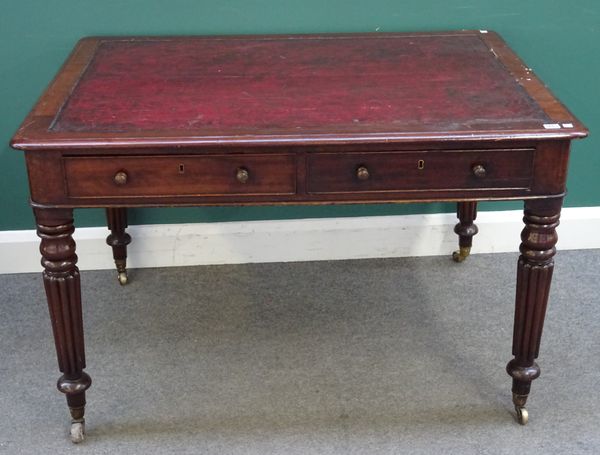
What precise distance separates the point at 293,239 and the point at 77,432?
3.22 feet

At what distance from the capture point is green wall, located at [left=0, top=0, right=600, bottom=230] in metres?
2.65

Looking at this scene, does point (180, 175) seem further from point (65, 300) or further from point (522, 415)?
point (522, 415)

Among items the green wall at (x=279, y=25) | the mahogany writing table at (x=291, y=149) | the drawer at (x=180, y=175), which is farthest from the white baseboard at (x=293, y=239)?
the drawer at (x=180, y=175)

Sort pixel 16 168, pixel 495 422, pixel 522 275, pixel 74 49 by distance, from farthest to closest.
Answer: pixel 16 168 < pixel 74 49 < pixel 495 422 < pixel 522 275

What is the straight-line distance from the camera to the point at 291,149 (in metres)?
2.02

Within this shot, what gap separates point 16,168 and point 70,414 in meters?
0.86

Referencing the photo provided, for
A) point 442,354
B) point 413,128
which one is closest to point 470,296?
point 442,354

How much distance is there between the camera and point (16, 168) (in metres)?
2.85

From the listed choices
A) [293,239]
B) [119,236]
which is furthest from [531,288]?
[119,236]

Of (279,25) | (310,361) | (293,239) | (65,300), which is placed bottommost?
(310,361)

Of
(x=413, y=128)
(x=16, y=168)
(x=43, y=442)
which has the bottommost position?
(x=43, y=442)

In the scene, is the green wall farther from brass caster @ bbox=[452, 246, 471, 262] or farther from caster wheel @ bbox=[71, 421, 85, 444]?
caster wheel @ bbox=[71, 421, 85, 444]

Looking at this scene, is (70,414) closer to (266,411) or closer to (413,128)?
(266,411)

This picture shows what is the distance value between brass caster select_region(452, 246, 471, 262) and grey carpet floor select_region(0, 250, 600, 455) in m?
0.03
